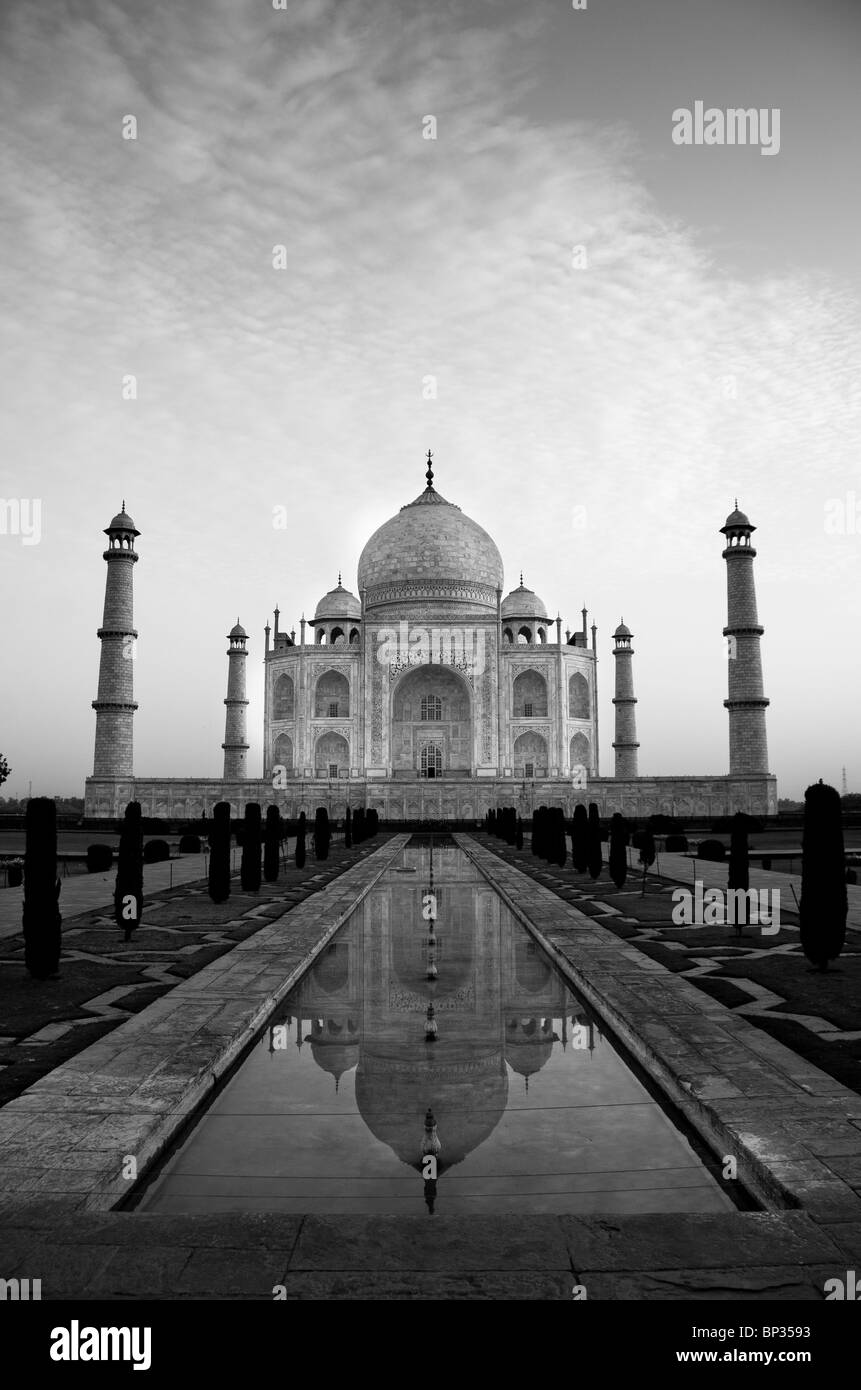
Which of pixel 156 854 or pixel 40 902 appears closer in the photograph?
pixel 40 902

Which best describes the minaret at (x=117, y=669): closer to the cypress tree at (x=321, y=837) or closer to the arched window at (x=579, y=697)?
the cypress tree at (x=321, y=837)

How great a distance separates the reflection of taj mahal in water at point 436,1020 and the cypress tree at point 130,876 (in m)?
2.01

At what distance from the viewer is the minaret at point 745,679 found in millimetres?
37938

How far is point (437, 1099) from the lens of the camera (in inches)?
194

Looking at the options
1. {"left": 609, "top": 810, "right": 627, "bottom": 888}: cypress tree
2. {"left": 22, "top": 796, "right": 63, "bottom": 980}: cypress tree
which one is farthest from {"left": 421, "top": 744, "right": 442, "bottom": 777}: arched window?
{"left": 22, "top": 796, "right": 63, "bottom": 980}: cypress tree

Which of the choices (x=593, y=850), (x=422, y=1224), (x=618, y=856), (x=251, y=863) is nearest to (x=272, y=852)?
(x=251, y=863)

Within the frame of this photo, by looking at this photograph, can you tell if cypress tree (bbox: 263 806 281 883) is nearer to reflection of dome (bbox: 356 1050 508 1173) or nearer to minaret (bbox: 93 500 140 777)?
reflection of dome (bbox: 356 1050 508 1173)

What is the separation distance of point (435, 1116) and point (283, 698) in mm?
42517

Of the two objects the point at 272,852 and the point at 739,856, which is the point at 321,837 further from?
the point at 739,856

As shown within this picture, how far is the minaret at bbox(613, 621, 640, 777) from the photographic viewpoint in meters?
47.2

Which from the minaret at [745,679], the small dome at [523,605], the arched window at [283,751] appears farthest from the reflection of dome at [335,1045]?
the small dome at [523,605]

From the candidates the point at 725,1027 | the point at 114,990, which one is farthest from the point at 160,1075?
the point at 725,1027

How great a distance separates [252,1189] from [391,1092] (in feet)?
4.42

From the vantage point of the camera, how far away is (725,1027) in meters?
6.06
